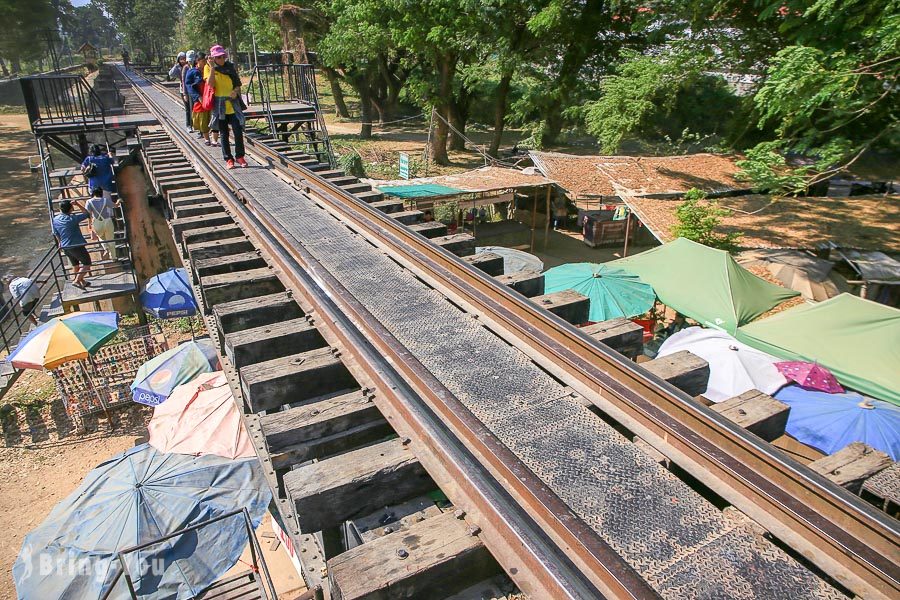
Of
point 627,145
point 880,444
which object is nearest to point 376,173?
point 627,145

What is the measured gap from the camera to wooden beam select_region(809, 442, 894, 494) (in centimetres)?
234

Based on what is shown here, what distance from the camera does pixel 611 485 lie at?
2.32 metres

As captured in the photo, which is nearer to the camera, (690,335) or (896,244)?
(690,335)

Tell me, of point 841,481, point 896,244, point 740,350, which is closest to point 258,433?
point 841,481

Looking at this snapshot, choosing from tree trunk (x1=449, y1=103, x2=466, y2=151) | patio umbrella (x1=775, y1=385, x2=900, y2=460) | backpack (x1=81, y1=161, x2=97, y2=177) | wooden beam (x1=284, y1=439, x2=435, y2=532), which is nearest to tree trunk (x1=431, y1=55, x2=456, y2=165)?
tree trunk (x1=449, y1=103, x2=466, y2=151)

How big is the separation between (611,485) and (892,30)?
8.82 m

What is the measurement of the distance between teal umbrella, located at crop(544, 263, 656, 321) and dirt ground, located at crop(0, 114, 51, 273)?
21070mm

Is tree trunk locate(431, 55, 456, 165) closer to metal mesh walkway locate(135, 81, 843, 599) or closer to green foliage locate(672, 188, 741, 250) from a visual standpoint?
green foliage locate(672, 188, 741, 250)

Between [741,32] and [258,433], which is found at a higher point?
[741,32]

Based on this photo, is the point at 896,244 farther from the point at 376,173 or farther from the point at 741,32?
the point at 376,173

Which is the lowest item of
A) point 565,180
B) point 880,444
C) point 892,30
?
point 880,444

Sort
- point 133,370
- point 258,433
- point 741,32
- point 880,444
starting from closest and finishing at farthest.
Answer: point 258,433
point 880,444
point 133,370
point 741,32

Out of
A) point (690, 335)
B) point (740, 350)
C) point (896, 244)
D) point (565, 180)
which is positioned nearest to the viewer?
point (740, 350)

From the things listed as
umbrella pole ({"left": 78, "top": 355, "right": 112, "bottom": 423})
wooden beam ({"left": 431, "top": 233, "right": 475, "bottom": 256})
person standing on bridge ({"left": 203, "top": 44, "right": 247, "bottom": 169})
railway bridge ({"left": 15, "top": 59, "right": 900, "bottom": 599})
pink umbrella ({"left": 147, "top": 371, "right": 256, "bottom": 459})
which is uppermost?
person standing on bridge ({"left": 203, "top": 44, "right": 247, "bottom": 169})
